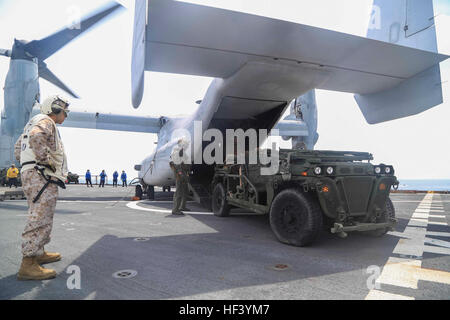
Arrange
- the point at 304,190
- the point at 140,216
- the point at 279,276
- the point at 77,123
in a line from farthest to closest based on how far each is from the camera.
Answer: the point at 77,123 < the point at 140,216 < the point at 304,190 < the point at 279,276

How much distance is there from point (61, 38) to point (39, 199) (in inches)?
774

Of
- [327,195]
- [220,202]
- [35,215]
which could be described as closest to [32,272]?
[35,215]

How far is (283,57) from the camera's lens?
491 centimetres

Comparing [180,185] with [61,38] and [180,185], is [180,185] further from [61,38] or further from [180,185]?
[61,38]

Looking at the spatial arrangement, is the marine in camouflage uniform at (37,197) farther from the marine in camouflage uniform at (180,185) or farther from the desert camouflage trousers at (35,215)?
the marine in camouflage uniform at (180,185)

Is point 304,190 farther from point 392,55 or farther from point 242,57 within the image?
point 392,55

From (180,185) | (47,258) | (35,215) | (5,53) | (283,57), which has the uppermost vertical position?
(5,53)

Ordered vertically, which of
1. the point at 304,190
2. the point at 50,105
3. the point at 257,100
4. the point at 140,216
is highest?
the point at 257,100

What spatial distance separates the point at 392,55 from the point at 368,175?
2532 millimetres

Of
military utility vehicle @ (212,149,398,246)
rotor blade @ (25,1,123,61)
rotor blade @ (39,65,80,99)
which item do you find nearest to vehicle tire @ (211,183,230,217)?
military utility vehicle @ (212,149,398,246)

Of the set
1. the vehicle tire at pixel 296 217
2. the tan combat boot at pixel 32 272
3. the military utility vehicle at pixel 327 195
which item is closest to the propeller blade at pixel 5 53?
the tan combat boot at pixel 32 272

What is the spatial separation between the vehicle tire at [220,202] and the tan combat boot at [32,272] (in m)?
4.17

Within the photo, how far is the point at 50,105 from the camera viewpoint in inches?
115
